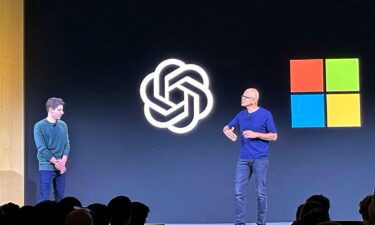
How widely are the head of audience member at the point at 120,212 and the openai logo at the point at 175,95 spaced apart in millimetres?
3812

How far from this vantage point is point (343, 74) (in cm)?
748

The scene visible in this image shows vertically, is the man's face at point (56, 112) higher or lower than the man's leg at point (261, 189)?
higher

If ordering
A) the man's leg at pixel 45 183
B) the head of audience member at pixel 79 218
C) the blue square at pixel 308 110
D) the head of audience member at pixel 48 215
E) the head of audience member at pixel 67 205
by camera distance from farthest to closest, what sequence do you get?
the blue square at pixel 308 110 < the man's leg at pixel 45 183 < the head of audience member at pixel 67 205 < the head of audience member at pixel 48 215 < the head of audience member at pixel 79 218

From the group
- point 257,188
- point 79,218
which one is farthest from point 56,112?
point 79,218

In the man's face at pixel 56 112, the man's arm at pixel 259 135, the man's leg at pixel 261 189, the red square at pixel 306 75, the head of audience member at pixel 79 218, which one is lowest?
the man's leg at pixel 261 189

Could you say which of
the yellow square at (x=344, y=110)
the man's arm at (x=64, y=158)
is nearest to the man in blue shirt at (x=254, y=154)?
the yellow square at (x=344, y=110)

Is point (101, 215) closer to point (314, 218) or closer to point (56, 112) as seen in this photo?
point (314, 218)

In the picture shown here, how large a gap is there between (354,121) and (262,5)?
1761 millimetres

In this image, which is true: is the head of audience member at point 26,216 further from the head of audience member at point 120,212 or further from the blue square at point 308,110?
the blue square at point 308,110

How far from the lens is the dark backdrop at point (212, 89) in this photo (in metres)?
7.50

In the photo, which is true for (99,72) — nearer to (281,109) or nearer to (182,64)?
(182,64)

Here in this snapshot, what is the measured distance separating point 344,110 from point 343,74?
43 cm

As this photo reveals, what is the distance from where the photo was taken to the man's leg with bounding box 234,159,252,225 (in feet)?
21.4

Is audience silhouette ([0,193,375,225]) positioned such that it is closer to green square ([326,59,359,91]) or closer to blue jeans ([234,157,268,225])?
blue jeans ([234,157,268,225])
